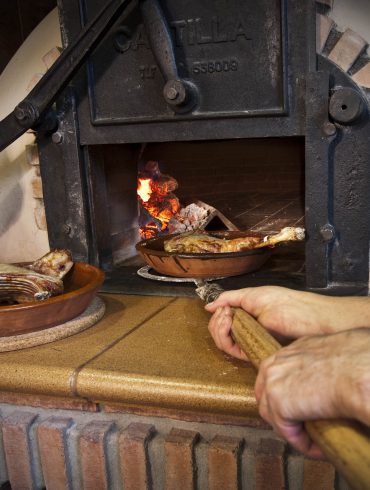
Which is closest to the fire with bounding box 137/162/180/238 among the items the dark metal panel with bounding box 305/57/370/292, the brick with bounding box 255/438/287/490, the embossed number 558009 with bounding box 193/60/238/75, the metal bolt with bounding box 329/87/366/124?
the embossed number 558009 with bounding box 193/60/238/75

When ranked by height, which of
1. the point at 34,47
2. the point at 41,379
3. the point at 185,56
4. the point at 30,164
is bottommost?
the point at 41,379

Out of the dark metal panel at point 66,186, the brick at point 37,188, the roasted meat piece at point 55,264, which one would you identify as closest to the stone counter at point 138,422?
the roasted meat piece at point 55,264

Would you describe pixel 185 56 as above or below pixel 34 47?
below

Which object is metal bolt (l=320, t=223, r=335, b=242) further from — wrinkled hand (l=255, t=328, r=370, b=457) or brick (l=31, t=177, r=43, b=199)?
brick (l=31, t=177, r=43, b=199)

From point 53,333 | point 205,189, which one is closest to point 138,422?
point 53,333

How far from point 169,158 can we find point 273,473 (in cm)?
153

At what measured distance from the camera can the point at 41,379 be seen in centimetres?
118

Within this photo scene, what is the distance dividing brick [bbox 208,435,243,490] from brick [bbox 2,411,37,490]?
439mm

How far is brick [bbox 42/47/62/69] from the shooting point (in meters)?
→ 1.79

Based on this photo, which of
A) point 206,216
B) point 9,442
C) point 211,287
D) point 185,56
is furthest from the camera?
point 206,216

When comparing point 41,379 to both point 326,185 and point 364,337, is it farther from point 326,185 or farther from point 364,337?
point 326,185

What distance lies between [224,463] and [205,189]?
1.43 meters

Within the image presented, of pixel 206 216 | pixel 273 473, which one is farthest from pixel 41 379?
pixel 206 216

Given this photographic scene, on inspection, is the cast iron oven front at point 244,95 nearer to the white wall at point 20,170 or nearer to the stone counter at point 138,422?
the white wall at point 20,170
